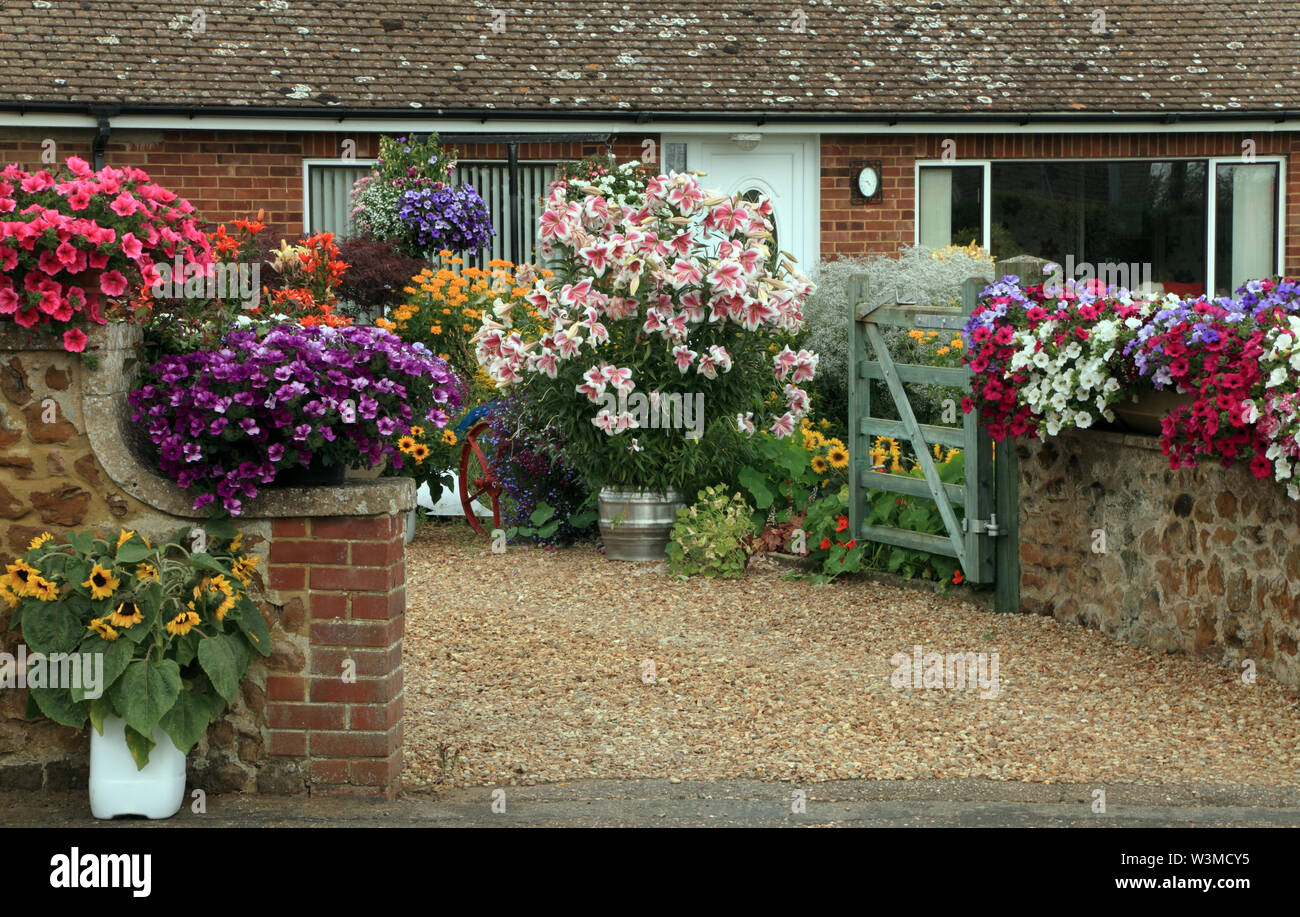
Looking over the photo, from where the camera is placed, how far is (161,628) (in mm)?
4316

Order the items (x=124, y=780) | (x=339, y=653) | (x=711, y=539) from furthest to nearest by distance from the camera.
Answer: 1. (x=711, y=539)
2. (x=339, y=653)
3. (x=124, y=780)

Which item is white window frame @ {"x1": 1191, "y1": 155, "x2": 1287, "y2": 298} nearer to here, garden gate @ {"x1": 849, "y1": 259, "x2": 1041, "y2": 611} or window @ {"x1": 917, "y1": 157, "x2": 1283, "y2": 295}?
window @ {"x1": 917, "y1": 157, "x2": 1283, "y2": 295}

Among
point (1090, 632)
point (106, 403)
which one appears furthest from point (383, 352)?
point (1090, 632)

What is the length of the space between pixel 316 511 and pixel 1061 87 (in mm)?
11365

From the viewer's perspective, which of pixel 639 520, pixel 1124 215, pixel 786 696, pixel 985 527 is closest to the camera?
pixel 786 696

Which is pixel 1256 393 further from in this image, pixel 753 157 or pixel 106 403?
pixel 753 157

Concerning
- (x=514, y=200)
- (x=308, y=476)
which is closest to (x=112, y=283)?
(x=308, y=476)

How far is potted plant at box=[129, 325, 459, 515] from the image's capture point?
Result: 443 centimetres

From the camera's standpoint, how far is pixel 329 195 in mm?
13781

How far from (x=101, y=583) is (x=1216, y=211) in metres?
13.0

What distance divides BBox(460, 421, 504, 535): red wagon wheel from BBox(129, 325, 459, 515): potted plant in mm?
4613

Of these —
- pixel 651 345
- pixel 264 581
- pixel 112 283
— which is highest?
pixel 112 283

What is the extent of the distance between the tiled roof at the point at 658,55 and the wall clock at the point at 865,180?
0.59 meters

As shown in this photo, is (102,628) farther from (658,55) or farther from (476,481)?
(658,55)
